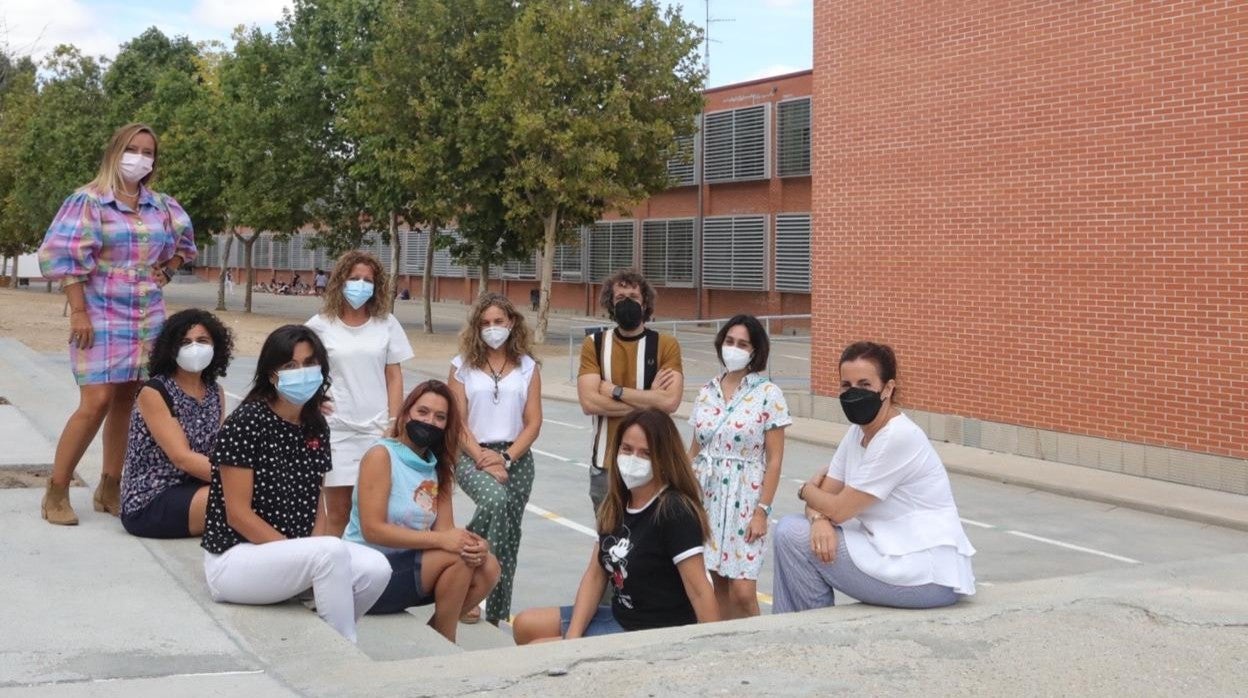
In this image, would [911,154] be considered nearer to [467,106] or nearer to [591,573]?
[591,573]

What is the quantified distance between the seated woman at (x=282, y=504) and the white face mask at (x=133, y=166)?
1.71m

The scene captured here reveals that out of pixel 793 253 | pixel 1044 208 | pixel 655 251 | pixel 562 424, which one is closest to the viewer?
pixel 1044 208

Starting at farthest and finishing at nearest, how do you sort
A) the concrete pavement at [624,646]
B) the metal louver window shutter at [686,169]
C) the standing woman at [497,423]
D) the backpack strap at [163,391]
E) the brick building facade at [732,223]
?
the metal louver window shutter at [686,169] < the brick building facade at [732,223] < the standing woman at [497,423] < the backpack strap at [163,391] < the concrete pavement at [624,646]

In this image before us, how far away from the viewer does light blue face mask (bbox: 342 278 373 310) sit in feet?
24.3

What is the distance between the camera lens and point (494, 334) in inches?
292

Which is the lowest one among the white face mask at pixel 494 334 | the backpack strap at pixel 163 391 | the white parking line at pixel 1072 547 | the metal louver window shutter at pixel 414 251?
the white parking line at pixel 1072 547

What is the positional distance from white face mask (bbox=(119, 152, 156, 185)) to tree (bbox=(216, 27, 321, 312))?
3728 cm

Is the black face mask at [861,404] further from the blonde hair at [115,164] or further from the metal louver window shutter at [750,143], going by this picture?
the metal louver window shutter at [750,143]

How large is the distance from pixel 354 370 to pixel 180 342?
0.88 meters

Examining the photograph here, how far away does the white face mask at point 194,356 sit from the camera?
7004mm

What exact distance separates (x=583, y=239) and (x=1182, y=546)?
42.1 metres

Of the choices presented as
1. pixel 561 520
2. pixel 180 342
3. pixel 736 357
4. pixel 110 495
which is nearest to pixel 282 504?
pixel 180 342

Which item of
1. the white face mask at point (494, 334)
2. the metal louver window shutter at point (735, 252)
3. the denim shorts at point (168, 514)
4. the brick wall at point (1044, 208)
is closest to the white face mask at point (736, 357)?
the white face mask at point (494, 334)

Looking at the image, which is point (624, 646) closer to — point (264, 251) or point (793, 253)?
point (793, 253)
